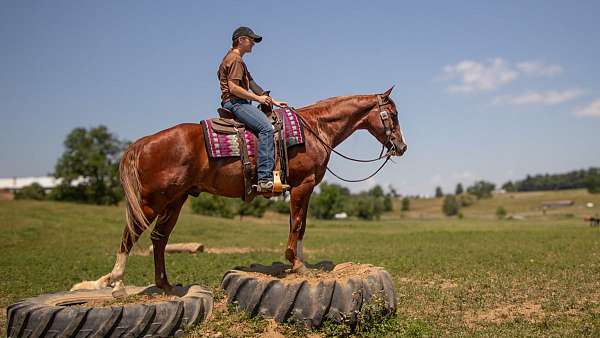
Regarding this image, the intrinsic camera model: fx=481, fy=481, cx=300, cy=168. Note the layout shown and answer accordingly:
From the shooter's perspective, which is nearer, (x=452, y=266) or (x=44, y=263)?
(x=452, y=266)

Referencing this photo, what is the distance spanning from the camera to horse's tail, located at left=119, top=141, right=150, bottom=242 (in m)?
6.62

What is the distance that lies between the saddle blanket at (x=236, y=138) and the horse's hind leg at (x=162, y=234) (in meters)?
1.03

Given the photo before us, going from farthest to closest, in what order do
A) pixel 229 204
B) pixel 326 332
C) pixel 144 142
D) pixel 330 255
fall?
pixel 229 204, pixel 330 255, pixel 144 142, pixel 326 332

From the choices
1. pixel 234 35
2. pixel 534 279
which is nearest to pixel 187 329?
pixel 234 35

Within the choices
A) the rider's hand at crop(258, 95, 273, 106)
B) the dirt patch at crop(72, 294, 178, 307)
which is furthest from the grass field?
the rider's hand at crop(258, 95, 273, 106)

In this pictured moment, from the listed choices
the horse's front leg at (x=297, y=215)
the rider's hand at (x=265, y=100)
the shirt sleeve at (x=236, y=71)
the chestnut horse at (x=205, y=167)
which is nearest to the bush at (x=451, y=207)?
the chestnut horse at (x=205, y=167)

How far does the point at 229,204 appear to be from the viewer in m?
62.4

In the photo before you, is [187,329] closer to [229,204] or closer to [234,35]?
[234,35]

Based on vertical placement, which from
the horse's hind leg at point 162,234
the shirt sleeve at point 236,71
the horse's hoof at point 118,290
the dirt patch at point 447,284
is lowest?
the dirt patch at point 447,284

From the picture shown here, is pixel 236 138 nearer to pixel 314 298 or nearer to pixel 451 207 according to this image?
pixel 314 298

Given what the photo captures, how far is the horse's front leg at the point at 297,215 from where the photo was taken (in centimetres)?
705

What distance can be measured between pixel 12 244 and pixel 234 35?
66.2 ft

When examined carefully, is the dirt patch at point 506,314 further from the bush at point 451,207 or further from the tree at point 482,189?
the tree at point 482,189

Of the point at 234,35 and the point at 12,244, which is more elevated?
the point at 234,35
